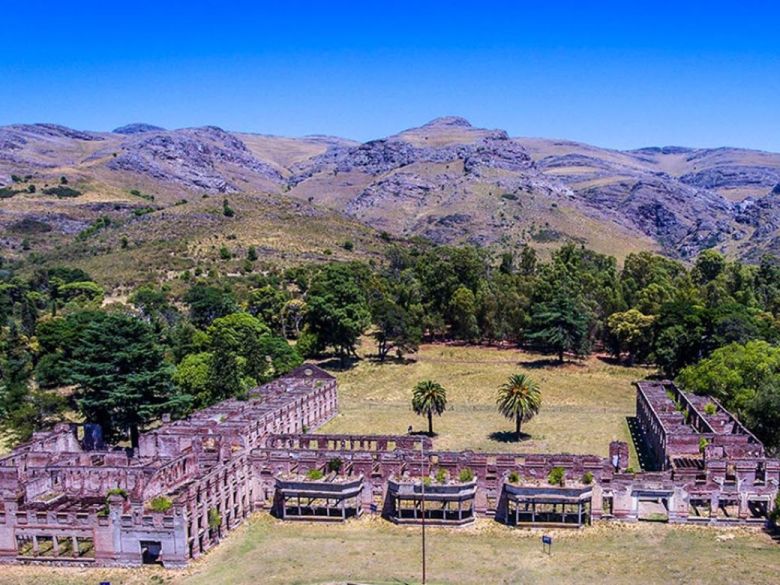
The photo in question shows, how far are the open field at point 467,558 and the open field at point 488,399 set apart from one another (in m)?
16.9

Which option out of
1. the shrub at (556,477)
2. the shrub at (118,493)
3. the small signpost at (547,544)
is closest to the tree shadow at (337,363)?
the shrub at (118,493)

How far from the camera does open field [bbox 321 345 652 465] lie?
6669 centimetres

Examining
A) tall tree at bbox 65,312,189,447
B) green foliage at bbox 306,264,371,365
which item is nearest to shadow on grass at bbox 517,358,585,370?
green foliage at bbox 306,264,371,365

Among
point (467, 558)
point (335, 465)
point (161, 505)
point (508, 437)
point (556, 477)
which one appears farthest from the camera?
point (508, 437)

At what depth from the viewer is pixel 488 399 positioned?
275 ft

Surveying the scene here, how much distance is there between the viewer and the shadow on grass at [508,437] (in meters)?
65.9

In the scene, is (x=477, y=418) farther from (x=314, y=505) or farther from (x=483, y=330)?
(x=483, y=330)

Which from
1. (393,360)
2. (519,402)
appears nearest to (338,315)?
(393,360)

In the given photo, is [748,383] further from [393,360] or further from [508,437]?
[393,360]

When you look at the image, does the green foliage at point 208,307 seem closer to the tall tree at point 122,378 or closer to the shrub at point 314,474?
the tall tree at point 122,378

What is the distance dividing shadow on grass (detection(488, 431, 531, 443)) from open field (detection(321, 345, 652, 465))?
3.6 inches

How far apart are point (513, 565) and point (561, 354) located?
62.0 metres

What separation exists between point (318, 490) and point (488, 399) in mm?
39484

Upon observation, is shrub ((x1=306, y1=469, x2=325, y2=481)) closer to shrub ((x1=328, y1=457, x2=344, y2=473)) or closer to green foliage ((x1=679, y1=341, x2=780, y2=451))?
shrub ((x1=328, y1=457, x2=344, y2=473))
